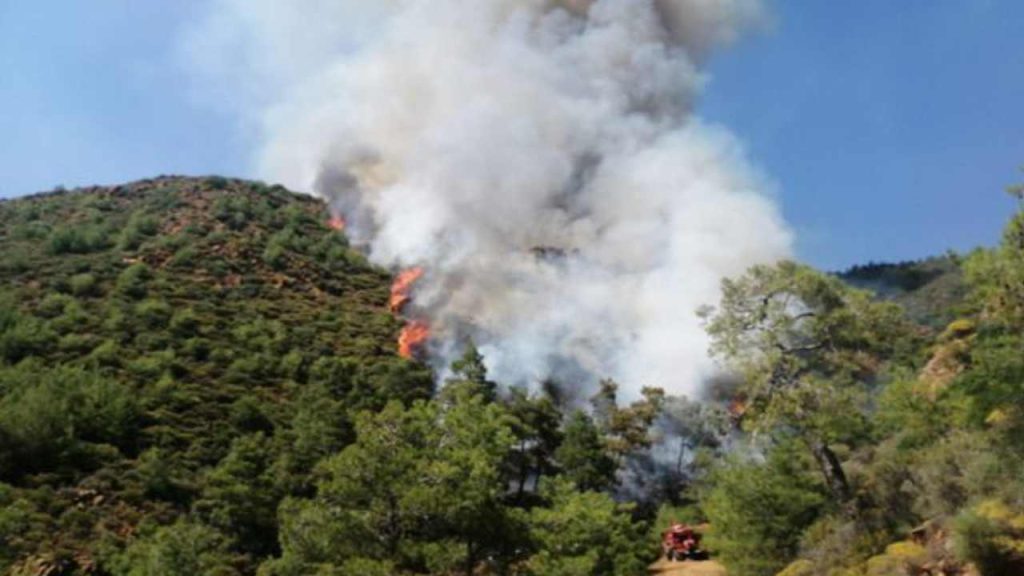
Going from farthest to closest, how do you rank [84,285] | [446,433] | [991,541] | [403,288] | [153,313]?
1. [403,288]
2. [84,285]
3. [153,313]
4. [446,433]
5. [991,541]

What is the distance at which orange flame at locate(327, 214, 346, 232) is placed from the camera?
130 m

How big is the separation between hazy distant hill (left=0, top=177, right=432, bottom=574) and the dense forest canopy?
0.27 meters

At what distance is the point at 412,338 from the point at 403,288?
1785 centimetres

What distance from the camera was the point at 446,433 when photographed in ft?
76.9

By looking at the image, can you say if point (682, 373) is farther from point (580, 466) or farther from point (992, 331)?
point (992, 331)

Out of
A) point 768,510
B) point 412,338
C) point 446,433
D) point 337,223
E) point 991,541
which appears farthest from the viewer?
point 337,223

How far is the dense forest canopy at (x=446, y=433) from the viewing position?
21344mm

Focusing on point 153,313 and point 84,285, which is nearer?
point 153,313

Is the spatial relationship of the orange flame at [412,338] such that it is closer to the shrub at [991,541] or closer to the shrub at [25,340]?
the shrub at [25,340]

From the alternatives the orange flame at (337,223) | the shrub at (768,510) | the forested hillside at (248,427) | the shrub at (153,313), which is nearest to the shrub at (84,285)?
the forested hillside at (248,427)

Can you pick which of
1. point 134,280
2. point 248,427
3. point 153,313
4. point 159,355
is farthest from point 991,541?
point 134,280

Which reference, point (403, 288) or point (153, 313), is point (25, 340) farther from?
point (403, 288)

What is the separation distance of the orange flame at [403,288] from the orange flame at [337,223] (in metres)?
25.9

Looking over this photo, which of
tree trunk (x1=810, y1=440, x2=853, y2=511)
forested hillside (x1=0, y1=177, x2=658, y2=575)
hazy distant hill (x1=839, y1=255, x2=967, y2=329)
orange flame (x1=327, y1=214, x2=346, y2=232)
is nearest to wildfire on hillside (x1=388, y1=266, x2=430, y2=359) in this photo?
forested hillside (x1=0, y1=177, x2=658, y2=575)
